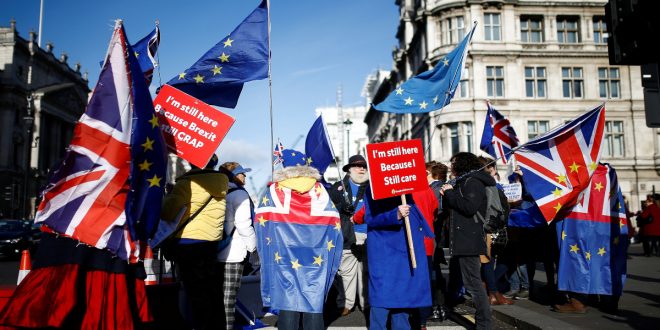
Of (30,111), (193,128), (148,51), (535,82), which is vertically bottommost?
(193,128)

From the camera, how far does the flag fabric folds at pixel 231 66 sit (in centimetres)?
663

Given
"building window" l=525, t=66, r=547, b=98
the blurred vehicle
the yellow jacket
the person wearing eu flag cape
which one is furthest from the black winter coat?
"building window" l=525, t=66, r=547, b=98

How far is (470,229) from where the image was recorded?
594cm

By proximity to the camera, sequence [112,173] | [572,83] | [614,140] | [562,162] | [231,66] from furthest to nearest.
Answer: [572,83] → [614,140] → [231,66] → [562,162] → [112,173]

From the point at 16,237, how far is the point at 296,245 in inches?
711

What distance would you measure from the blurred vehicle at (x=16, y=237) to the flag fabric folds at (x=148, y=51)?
14.5 metres

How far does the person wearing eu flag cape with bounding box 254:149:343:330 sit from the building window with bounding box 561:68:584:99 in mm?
34547

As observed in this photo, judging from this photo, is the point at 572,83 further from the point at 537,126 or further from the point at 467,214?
the point at 467,214

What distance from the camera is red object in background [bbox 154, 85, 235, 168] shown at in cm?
540

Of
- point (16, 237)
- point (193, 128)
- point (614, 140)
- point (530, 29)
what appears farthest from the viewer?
point (530, 29)

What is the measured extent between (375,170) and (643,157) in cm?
3619

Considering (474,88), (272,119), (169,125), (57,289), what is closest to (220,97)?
(272,119)

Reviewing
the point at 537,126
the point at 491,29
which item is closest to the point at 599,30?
the point at 491,29

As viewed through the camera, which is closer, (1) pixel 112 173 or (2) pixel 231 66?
(1) pixel 112 173
